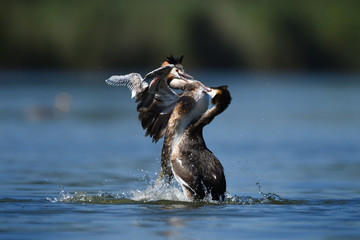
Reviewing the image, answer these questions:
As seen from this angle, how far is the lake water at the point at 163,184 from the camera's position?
9758 millimetres

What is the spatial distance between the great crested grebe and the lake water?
262 millimetres

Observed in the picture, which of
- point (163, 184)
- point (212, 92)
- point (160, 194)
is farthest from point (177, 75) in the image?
point (160, 194)

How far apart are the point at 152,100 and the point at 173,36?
187 ft

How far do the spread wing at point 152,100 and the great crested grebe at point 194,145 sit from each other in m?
0.39

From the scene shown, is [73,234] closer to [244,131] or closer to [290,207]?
[290,207]

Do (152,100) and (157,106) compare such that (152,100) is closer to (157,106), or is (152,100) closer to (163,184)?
(157,106)

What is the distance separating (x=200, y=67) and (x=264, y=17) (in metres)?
7.18

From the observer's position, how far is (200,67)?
234 ft

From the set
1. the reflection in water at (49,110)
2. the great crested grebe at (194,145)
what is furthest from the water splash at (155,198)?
the reflection in water at (49,110)

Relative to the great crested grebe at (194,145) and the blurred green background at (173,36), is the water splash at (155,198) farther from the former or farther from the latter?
the blurred green background at (173,36)

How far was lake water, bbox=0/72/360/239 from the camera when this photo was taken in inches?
384

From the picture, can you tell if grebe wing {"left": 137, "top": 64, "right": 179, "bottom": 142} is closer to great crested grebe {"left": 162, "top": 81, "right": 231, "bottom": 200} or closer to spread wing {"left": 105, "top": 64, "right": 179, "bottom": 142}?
spread wing {"left": 105, "top": 64, "right": 179, "bottom": 142}

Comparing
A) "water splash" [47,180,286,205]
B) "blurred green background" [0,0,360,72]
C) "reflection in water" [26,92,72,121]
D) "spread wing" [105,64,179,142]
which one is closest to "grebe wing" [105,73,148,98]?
"spread wing" [105,64,179,142]

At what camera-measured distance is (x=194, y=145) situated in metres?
12.0
